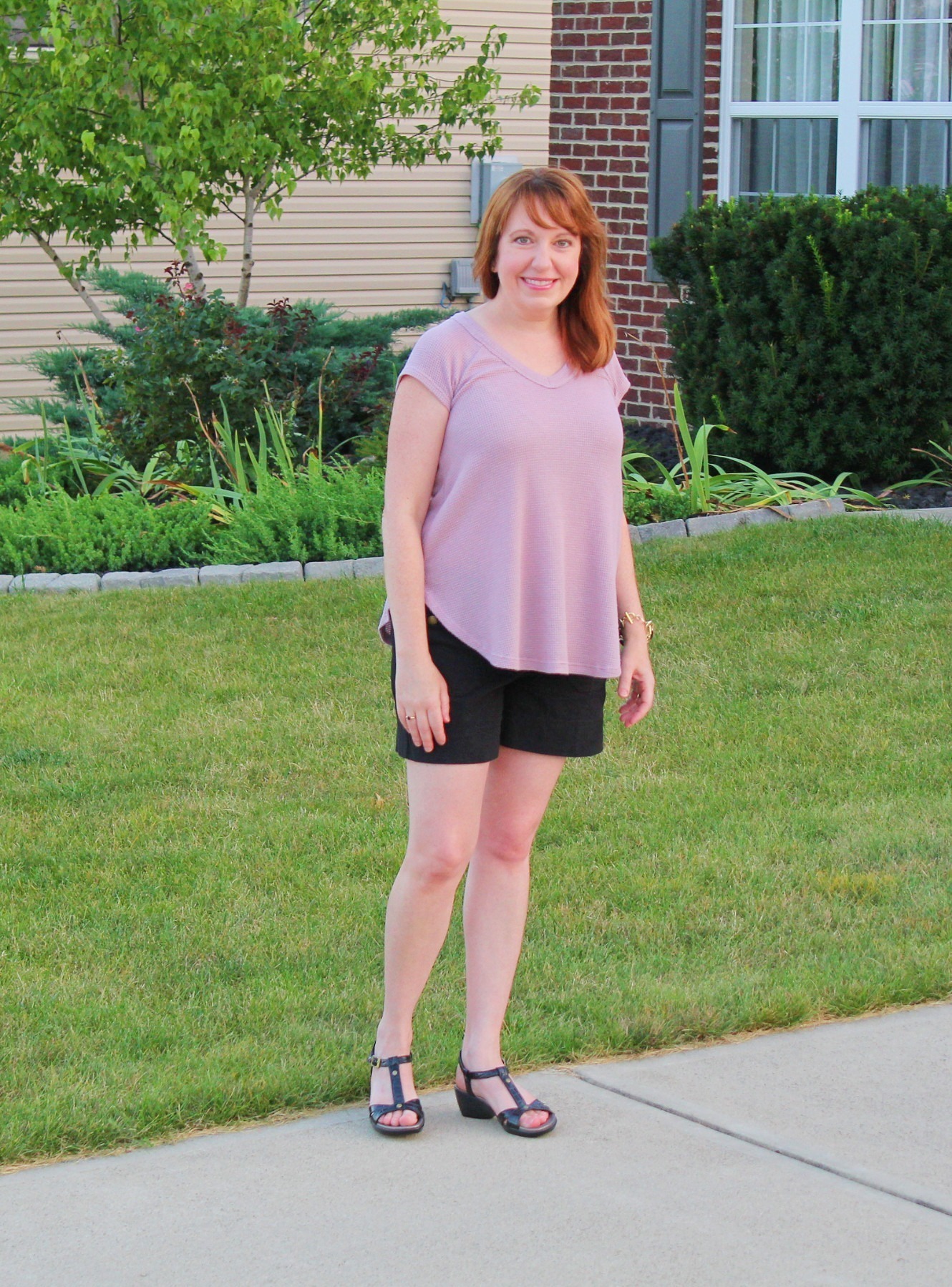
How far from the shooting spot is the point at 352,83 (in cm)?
957

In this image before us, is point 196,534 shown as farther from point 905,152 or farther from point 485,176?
→ point 485,176

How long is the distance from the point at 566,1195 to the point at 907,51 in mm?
8990

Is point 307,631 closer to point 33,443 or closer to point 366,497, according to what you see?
point 366,497

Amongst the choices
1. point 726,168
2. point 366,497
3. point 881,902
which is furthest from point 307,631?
point 726,168

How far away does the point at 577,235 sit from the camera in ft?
10.5

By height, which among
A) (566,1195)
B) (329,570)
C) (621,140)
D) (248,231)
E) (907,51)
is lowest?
(566,1195)

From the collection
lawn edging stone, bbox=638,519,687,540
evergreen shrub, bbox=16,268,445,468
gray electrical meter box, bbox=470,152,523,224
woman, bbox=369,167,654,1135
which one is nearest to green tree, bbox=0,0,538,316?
evergreen shrub, bbox=16,268,445,468

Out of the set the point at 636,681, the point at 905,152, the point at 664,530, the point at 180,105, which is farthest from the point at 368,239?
the point at 636,681

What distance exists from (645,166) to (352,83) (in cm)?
241

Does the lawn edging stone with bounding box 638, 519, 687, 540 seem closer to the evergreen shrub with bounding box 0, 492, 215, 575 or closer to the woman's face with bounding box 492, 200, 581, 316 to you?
the evergreen shrub with bounding box 0, 492, 215, 575

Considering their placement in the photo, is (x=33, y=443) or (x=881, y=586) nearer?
(x=881, y=586)

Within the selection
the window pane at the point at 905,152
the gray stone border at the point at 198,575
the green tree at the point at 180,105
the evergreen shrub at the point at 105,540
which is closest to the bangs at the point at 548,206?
the gray stone border at the point at 198,575

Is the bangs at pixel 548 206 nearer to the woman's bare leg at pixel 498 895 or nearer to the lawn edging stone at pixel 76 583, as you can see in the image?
the woman's bare leg at pixel 498 895

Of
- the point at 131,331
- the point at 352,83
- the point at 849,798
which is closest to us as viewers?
the point at 849,798
